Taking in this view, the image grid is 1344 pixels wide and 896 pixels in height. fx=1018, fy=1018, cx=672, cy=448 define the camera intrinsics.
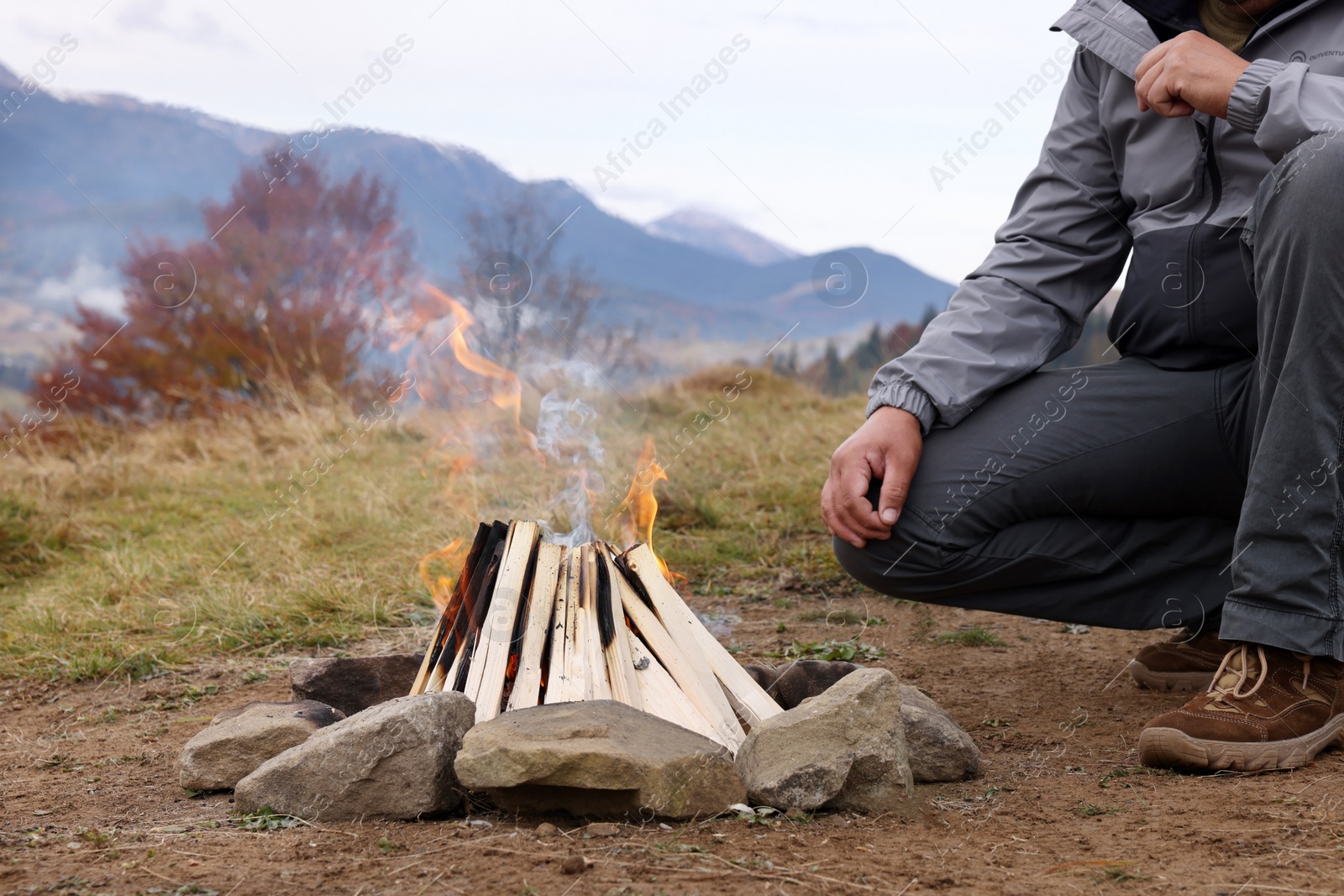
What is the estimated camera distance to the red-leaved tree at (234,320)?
1116cm

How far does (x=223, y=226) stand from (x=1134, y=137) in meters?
12.7

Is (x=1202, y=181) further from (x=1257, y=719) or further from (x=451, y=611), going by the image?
(x=451, y=611)

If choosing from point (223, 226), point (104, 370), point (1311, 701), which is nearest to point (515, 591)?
point (1311, 701)

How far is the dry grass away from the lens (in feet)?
12.0

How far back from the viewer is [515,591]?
229 cm

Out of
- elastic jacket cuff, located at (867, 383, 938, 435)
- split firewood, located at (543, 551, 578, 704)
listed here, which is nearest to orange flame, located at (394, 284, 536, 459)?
split firewood, located at (543, 551, 578, 704)

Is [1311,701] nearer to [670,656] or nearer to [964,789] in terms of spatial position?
[964,789]

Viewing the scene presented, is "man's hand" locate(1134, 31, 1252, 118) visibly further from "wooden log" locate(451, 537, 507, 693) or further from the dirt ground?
"wooden log" locate(451, 537, 507, 693)

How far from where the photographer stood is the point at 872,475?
2.44 m

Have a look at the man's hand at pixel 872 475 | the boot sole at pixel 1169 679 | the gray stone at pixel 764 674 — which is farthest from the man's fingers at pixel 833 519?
the boot sole at pixel 1169 679

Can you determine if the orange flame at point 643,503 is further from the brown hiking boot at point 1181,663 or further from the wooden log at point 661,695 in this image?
the brown hiking boot at point 1181,663

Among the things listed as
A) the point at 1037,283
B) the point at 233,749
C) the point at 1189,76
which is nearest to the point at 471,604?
the point at 233,749

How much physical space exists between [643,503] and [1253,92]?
1.63 m

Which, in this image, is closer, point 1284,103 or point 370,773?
point 370,773
